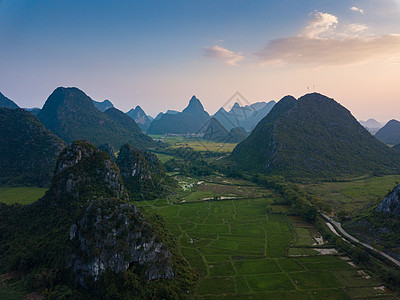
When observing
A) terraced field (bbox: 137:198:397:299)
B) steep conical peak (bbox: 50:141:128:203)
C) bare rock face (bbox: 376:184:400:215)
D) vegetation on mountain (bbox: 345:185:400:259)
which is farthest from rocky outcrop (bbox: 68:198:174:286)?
bare rock face (bbox: 376:184:400:215)

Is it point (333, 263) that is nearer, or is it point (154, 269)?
point (154, 269)

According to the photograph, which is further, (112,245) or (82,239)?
(82,239)

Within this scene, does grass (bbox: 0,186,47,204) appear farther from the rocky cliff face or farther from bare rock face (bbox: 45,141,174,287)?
bare rock face (bbox: 45,141,174,287)

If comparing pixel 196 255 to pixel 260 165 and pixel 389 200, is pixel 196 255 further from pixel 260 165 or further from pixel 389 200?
pixel 260 165

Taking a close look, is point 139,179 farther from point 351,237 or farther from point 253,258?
point 351,237

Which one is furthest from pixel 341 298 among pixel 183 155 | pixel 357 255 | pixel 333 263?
pixel 183 155

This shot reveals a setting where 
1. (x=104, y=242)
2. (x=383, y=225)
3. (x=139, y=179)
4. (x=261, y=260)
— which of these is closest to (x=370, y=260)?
(x=383, y=225)
